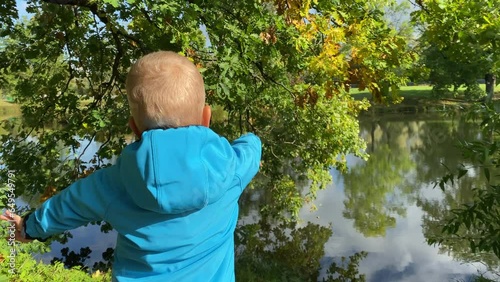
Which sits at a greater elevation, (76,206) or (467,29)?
(467,29)

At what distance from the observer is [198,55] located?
14.1ft

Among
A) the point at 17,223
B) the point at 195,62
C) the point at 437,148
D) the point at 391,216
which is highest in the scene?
the point at 195,62

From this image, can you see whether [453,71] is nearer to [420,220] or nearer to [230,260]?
[420,220]

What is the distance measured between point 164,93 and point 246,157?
287mm

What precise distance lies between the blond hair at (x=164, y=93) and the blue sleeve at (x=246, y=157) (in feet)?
0.50

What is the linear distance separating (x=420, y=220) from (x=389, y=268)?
2.69 meters

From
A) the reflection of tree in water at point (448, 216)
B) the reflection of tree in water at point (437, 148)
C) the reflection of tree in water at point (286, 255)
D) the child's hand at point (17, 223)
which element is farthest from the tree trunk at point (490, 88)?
the reflection of tree in water at point (286, 255)

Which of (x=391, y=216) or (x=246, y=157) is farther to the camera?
(x=391, y=216)

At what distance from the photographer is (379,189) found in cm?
1345

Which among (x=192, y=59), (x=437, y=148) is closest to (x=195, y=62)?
(x=192, y=59)

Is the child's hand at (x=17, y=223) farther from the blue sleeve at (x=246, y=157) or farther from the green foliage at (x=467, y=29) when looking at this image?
the green foliage at (x=467, y=29)

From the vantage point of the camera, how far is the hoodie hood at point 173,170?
1066mm

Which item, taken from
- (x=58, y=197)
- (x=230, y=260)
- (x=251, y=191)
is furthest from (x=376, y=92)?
(x=251, y=191)

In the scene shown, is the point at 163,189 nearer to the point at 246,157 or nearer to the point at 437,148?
the point at 246,157
